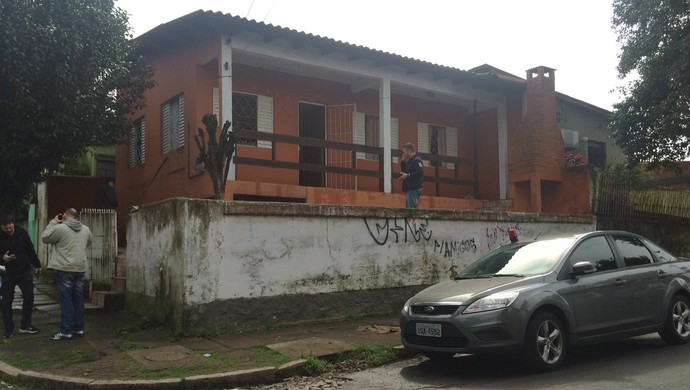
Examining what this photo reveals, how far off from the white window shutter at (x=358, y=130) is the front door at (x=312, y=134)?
78cm

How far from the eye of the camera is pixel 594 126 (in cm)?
2183

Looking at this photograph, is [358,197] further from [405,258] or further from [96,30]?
[96,30]

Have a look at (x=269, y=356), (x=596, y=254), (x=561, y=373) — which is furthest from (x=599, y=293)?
(x=269, y=356)

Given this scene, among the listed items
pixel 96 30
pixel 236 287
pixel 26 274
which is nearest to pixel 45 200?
pixel 96 30

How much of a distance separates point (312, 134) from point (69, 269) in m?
7.84

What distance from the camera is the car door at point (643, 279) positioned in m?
6.88

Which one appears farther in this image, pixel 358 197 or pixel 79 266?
pixel 358 197

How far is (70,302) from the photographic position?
794 centimetres

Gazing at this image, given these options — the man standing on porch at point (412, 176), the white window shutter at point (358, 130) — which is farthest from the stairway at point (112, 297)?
the white window shutter at point (358, 130)

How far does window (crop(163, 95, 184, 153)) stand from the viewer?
44.9ft

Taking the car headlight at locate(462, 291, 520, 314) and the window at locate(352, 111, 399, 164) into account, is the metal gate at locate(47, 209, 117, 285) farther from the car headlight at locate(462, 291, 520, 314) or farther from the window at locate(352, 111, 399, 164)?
the car headlight at locate(462, 291, 520, 314)

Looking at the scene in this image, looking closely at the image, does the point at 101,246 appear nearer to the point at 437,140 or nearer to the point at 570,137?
the point at 437,140

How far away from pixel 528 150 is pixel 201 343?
34.4 ft

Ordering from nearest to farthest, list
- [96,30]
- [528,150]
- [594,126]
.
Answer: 1. [96,30]
2. [528,150]
3. [594,126]
